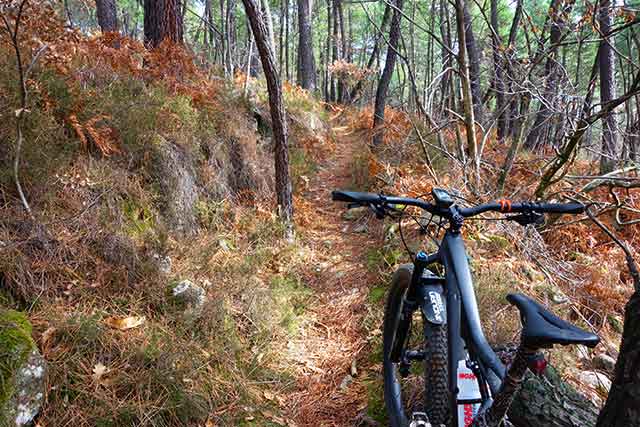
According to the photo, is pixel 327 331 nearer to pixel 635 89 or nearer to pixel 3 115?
pixel 3 115

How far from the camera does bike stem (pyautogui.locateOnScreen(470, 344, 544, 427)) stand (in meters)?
1.13

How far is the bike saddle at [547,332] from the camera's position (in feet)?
3.49

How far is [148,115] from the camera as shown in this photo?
416 centimetres

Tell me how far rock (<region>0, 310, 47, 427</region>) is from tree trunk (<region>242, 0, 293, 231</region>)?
3089 mm

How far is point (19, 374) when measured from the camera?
210 cm

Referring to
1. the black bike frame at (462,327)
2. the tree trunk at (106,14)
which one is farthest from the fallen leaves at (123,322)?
the tree trunk at (106,14)

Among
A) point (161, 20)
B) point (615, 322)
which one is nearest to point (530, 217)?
point (615, 322)

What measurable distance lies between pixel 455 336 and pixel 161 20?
6.46m

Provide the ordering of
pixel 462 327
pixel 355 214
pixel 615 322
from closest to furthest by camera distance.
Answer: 1. pixel 462 327
2. pixel 615 322
3. pixel 355 214

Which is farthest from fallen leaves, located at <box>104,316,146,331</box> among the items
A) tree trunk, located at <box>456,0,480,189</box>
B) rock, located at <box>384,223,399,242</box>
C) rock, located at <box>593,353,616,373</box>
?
tree trunk, located at <box>456,0,480,189</box>

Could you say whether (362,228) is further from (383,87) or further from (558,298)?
(383,87)

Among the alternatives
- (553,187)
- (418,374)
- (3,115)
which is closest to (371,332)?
(418,374)

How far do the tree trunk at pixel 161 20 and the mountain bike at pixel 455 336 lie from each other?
5.54 meters

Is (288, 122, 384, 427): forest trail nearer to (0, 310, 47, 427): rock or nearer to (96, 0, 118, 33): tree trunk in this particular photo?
(0, 310, 47, 427): rock
